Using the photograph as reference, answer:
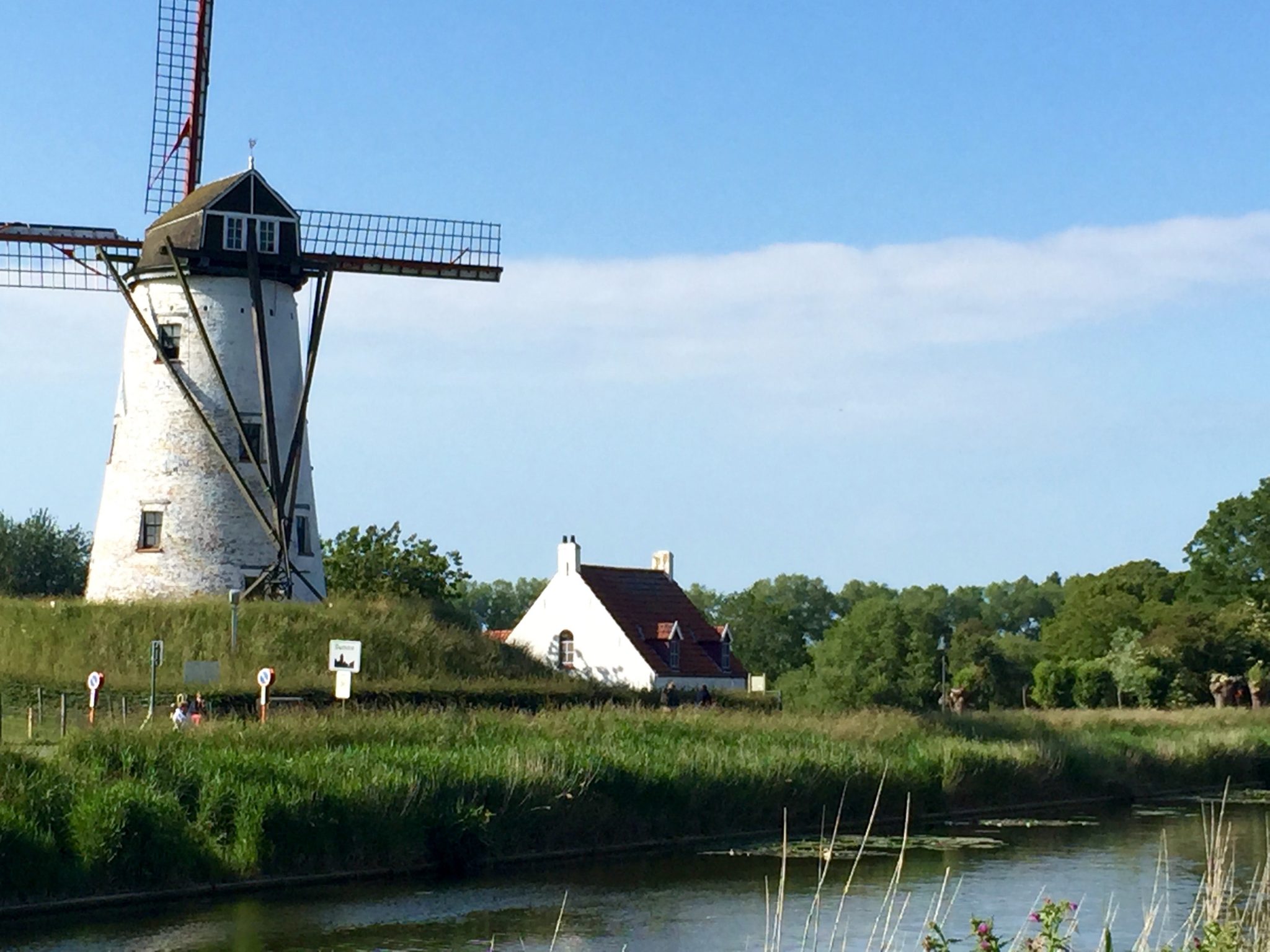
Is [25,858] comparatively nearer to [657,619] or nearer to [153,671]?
[153,671]

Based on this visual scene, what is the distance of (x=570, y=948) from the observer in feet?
55.2

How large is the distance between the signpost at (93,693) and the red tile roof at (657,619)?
23.7 metres

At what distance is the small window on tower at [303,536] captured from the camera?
3978cm

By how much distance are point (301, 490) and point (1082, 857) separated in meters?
21.1

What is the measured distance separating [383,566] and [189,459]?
17.4 metres

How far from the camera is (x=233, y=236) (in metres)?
38.5

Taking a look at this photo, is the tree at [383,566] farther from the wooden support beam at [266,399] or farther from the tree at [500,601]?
the tree at [500,601]

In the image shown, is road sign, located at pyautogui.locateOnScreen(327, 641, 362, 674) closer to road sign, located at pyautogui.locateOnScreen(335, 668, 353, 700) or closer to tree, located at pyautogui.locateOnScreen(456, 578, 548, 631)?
road sign, located at pyautogui.locateOnScreen(335, 668, 353, 700)

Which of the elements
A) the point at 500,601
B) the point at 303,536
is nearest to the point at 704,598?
the point at 500,601

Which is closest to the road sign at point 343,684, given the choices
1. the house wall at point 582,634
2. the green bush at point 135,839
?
the green bush at point 135,839

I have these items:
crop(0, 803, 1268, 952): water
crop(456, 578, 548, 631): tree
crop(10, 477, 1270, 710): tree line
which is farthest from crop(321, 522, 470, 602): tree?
crop(456, 578, 548, 631): tree

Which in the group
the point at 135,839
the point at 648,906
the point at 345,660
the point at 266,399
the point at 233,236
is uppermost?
the point at 233,236

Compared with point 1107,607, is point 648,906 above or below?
below

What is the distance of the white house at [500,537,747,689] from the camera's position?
176ft
